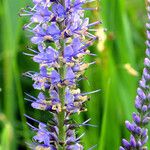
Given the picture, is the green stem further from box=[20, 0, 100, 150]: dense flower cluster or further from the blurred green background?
A: the blurred green background

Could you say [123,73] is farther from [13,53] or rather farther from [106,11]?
[13,53]

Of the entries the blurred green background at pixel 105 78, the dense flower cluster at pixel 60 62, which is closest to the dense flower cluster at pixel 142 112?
the dense flower cluster at pixel 60 62

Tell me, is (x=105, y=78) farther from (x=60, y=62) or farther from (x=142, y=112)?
(x=60, y=62)

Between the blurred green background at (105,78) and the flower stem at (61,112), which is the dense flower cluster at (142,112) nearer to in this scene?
the flower stem at (61,112)

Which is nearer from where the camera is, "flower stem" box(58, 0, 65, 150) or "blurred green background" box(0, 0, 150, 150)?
"flower stem" box(58, 0, 65, 150)

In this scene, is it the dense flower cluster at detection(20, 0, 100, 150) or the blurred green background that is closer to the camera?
the dense flower cluster at detection(20, 0, 100, 150)

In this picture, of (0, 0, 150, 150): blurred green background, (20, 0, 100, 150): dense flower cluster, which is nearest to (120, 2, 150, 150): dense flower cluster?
(20, 0, 100, 150): dense flower cluster

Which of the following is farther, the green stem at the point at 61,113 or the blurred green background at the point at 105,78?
the blurred green background at the point at 105,78

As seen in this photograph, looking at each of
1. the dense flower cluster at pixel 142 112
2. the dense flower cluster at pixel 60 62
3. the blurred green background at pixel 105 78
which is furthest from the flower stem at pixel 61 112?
the blurred green background at pixel 105 78
